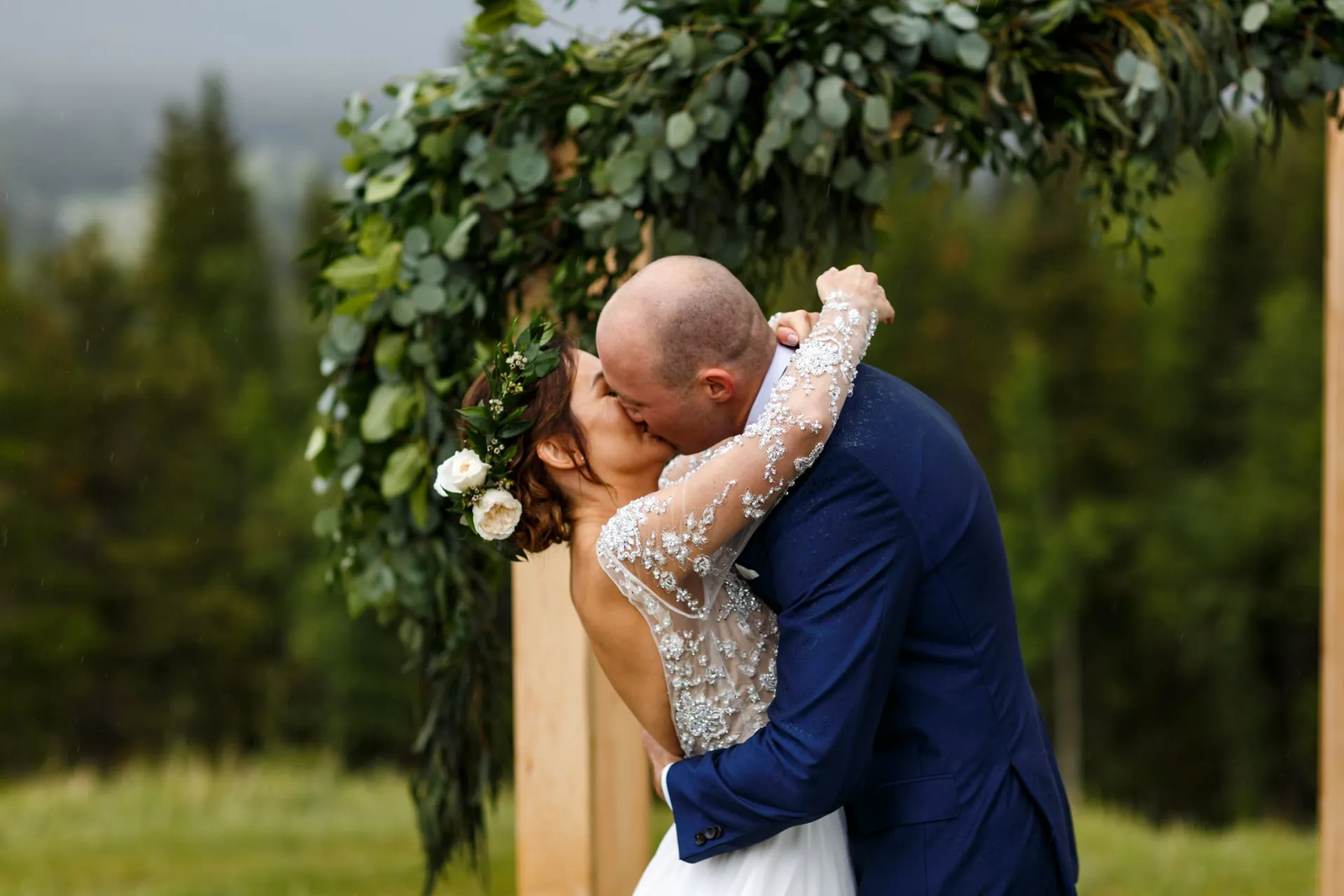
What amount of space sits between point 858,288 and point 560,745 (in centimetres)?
164

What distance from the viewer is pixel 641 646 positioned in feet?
7.52

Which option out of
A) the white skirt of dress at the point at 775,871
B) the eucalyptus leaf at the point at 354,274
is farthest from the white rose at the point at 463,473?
the eucalyptus leaf at the point at 354,274

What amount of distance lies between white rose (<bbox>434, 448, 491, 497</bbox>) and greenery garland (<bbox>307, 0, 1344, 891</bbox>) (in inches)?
36.6

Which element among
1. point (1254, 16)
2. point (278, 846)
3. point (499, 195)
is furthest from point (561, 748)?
point (278, 846)

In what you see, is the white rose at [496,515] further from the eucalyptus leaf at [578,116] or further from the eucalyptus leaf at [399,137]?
the eucalyptus leaf at [399,137]

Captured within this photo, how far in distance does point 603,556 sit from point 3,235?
3591 cm

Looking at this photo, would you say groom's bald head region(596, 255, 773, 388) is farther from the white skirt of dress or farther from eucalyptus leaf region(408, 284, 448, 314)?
eucalyptus leaf region(408, 284, 448, 314)

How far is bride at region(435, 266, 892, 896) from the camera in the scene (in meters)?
2.15

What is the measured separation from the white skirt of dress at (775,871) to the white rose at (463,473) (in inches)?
27.3

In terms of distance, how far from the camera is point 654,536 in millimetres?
2129

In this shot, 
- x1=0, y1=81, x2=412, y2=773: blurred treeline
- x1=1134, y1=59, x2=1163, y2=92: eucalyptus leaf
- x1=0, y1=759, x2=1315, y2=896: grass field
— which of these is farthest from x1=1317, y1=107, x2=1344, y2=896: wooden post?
x1=0, y1=81, x2=412, y2=773: blurred treeline

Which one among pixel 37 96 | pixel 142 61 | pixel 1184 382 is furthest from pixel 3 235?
pixel 142 61

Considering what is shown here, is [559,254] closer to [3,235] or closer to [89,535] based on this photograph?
[89,535]

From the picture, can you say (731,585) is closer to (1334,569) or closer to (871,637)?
(871,637)
